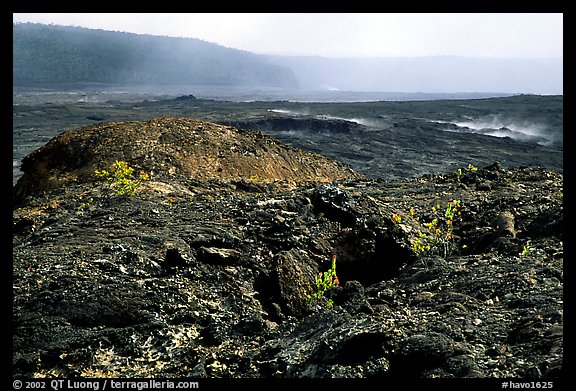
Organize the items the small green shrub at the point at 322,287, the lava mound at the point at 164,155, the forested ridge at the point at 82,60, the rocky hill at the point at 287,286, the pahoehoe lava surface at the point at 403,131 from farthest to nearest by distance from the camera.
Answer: the forested ridge at the point at 82,60, the pahoehoe lava surface at the point at 403,131, the lava mound at the point at 164,155, the small green shrub at the point at 322,287, the rocky hill at the point at 287,286

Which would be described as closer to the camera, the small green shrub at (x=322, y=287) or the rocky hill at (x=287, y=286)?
the rocky hill at (x=287, y=286)

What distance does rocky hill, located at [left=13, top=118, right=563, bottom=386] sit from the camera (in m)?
4.09

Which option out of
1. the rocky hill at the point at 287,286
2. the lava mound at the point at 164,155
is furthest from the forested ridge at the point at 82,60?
the rocky hill at the point at 287,286

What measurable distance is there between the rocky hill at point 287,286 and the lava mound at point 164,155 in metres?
4.06

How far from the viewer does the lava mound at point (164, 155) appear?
14.6m

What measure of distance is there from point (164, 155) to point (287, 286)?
394 inches

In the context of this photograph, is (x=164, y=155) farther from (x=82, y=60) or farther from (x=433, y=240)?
(x=82, y=60)

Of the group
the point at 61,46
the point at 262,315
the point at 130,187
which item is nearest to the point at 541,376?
the point at 262,315

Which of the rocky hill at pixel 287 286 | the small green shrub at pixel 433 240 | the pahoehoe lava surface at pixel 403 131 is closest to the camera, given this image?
the rocky hill at pixel 287 286

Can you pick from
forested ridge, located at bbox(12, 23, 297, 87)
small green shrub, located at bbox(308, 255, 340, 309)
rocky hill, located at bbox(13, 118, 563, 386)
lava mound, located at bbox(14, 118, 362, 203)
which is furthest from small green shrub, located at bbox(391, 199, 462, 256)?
forested ridge, located at bbox(12, 23, 297, 87)

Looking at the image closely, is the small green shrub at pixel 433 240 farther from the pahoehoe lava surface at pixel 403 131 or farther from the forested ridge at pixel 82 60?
the forested ridge at pixel 82 60

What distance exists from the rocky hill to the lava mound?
13.3ft
